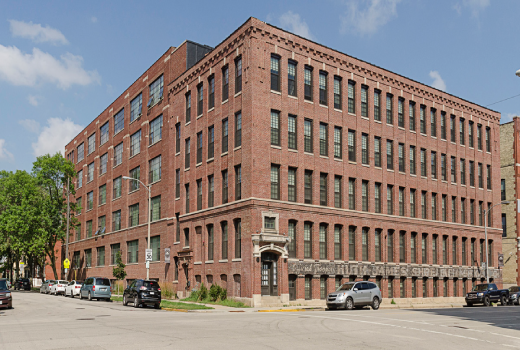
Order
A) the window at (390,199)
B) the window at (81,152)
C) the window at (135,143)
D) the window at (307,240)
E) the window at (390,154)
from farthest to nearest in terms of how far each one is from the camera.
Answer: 1. the window at (81,152)
2. the window at (135,143)
3. the window at (390,154)
4. the window at (390,199)
5. the window at (307,240)

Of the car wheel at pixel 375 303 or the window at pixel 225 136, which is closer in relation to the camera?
the car wheel at pixel 375 303

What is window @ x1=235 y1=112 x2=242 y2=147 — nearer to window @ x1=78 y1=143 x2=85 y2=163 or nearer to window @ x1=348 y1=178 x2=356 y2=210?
window @ x1=348 y1=178 x2=356 y2=210

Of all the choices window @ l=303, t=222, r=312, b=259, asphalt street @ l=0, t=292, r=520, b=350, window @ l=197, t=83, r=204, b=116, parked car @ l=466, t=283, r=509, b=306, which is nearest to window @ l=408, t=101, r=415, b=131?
parked car @ l=466, t=283, r=509, b=306

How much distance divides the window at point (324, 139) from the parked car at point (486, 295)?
1647cm

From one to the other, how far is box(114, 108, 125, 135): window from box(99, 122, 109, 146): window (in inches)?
155

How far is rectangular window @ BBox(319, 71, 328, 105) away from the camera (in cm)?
4291

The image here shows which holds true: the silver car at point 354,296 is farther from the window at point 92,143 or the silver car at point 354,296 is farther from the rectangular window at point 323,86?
the window at point 92,143

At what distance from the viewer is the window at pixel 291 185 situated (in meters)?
39.6

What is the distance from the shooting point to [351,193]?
43.9 meters

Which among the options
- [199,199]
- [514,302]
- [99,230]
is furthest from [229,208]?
[99,230]

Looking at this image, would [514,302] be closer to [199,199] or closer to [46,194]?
[199,199]

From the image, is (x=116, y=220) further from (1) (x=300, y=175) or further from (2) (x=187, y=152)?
(1) (x=300, y=175)

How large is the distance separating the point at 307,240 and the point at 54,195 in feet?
149

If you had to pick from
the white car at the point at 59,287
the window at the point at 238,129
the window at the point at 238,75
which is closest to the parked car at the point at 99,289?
the white car at the point at 59,287
